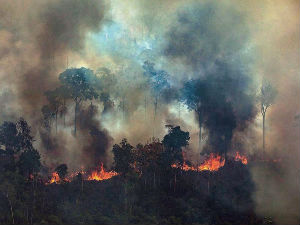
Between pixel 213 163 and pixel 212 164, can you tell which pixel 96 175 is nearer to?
pixel 212 164

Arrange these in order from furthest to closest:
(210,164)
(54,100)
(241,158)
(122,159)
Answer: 1. (54,100)
2. (241,158)
3. (210,164)
4. (122,159)

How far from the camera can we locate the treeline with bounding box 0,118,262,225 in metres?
86.3

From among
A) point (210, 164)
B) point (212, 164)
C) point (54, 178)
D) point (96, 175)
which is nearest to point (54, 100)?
point (96, 175)

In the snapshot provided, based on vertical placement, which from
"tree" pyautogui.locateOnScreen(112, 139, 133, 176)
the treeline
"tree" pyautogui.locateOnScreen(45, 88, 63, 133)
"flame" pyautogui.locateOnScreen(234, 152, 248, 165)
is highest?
"tree" pyautogui.locateOnScreen(45, 88, 63, 133)

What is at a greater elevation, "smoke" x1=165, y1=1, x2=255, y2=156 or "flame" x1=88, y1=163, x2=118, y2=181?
"smoke" x1=165, y1=1, x2=255, y2=156

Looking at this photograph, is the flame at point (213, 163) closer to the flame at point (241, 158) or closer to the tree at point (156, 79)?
the flame at point (241, 158)

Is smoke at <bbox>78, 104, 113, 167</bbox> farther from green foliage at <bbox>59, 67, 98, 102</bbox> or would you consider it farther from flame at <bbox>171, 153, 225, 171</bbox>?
flame at <bbox>171, 153, 225, 171</bbox>

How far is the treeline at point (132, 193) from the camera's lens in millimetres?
86312

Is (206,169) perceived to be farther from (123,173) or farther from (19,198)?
(19,198)

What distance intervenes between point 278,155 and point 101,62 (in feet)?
175

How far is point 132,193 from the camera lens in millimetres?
94062

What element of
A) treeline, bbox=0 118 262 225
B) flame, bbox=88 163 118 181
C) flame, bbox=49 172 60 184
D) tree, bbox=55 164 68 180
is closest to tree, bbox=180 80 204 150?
treeline, bbox=0 118 262 225

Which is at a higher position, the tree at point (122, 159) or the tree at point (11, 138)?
the tree at point (11, 138)

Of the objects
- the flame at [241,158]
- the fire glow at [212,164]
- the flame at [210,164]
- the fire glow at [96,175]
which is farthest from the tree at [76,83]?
the flame at [241,158]
